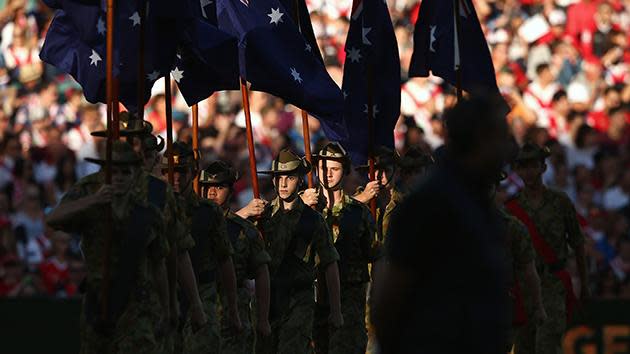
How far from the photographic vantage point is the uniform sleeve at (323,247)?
50.1ft

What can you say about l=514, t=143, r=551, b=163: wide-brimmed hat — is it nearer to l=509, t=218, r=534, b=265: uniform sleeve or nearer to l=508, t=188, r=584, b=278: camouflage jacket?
l=508, t=188, r=584, b=278: camouflage jacket

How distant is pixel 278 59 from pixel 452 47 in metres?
2.04

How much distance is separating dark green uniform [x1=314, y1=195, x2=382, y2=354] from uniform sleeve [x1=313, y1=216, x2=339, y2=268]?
0.76m

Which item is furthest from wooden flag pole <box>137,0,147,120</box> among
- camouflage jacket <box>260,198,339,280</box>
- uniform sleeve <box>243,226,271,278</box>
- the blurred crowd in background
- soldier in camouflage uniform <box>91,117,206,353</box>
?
the blurred crowd in background

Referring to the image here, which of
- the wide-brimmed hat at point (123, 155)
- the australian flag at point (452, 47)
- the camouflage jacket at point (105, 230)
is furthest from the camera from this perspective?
the australian flag at point (452, 47)

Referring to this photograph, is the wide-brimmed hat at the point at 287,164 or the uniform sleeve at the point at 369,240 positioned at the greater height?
the wide-brimmed hat at the point at 287,164

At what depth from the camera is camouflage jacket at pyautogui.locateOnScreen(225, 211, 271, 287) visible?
47.4ft

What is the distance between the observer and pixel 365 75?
57.1 ft

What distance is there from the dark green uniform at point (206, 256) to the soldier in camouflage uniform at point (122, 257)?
198cm

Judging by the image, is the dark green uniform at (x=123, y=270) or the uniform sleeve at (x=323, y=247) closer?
the dark green uniform at (x=123, y=270)

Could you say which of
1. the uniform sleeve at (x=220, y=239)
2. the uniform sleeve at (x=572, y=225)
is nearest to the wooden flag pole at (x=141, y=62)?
the uniform sleeve at (x=220, y=239)

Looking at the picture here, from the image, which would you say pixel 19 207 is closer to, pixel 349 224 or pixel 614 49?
pixel 349 224

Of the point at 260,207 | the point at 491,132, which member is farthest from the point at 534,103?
the point at 491,132

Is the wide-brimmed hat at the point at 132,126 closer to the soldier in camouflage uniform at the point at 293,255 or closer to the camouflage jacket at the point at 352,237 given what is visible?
the soldier in camouflage uniform at the point at 293,255
